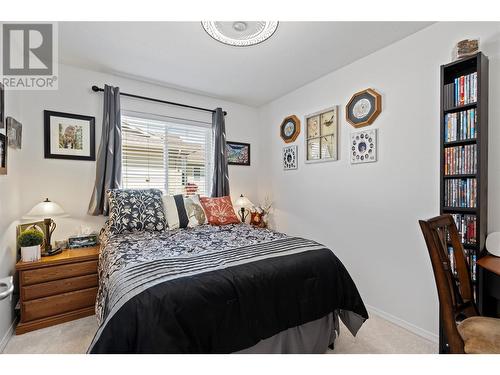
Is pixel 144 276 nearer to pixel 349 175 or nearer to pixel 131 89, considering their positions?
pixel 349 175

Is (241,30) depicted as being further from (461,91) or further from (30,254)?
(30,254)

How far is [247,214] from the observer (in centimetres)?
371

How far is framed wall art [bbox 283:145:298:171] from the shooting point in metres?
3.27

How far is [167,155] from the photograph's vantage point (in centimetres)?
324

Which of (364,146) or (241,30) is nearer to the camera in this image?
(241,30)

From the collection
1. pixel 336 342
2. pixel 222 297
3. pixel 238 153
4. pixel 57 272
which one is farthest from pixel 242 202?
pixel 222 297

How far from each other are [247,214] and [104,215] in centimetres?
190

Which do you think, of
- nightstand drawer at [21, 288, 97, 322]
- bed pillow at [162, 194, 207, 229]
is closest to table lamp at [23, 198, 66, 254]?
nightstand drawer at [21, 288, 97, 322]

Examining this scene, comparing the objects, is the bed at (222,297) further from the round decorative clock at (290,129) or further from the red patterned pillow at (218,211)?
the round decorative clock at (290,129)

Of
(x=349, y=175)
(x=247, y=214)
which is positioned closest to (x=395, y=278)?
(x=349, y=175)

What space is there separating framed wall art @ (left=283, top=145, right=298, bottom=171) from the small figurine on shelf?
0.67 m

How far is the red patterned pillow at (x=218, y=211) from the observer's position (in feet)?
9.23

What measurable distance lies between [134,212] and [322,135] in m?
2.26

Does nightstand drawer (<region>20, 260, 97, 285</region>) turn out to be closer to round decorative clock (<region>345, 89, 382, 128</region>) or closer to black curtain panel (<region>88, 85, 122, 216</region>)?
black curtain panel (<region>88, 85, 122, 216</region>)
